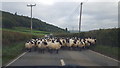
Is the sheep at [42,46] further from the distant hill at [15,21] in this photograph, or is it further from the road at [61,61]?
the distant hill at [15,21]

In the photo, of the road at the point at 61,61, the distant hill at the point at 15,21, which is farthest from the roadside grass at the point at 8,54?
the distant hill at the point at 15,21

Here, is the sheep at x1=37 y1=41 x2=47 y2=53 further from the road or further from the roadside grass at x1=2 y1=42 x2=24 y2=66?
the road

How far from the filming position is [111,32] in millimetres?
25125

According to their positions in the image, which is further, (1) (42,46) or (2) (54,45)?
(1) (42,46)

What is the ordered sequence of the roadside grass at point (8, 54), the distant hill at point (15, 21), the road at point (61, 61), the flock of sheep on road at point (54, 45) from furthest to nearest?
the distant hill at point (15, 21), the flock of sheep on road at point (54, 45), the roadside grass at point (8, 54), the road at point (61, 61)

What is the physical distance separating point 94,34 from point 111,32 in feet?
26.8

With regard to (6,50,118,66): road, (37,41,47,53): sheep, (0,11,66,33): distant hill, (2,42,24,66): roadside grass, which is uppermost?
(0,11,66,33): distant hill

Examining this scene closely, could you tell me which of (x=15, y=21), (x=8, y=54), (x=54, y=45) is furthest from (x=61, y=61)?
(x=15, y=21)

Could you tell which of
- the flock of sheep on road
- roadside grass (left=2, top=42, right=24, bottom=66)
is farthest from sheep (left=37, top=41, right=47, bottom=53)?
roadside grass (left=2, top=42, right=24, bottom=66)

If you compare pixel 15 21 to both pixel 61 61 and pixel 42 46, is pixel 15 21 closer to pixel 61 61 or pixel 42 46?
pixel 42 46

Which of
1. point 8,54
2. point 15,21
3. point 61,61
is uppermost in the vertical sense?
point 15,21

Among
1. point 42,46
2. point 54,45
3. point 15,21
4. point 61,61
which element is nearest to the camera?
A: point 61,61

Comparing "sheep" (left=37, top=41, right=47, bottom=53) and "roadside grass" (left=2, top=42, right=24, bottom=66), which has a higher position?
"sheep" (left=37, top=41, right=47, bottom=53)

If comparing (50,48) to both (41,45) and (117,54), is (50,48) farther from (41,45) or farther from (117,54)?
(117,54)
